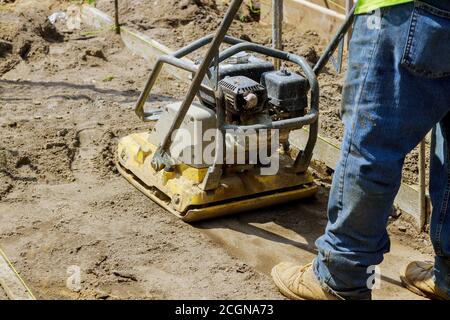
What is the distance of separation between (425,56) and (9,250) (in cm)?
227

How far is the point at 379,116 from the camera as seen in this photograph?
3092 mm

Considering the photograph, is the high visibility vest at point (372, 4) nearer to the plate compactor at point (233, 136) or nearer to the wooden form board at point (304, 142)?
the plate compactor at point (233, 136)

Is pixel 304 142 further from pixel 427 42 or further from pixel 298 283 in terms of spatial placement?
pixel 427 42

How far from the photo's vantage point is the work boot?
146 inches

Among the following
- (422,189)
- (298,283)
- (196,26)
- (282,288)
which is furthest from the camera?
(196,26)

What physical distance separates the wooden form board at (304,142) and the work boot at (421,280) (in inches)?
24.0

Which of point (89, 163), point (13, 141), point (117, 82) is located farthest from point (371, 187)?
point (117, 82)

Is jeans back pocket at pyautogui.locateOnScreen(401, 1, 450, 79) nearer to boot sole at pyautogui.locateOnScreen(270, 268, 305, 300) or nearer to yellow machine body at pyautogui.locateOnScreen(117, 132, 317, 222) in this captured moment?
boot sole at pyautogui.locateOnScreen(270, 268, 305, 300)

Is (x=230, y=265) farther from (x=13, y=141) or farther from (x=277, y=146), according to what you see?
(x=13, y=141)

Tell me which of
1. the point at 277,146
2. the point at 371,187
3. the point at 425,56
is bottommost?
the point at 277,146

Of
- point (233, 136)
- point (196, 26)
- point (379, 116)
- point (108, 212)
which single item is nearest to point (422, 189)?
point (233, 136)

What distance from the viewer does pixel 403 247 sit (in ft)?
14.2

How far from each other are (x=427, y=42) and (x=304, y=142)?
2.37m

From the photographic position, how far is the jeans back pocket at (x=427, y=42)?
2.96 meters
